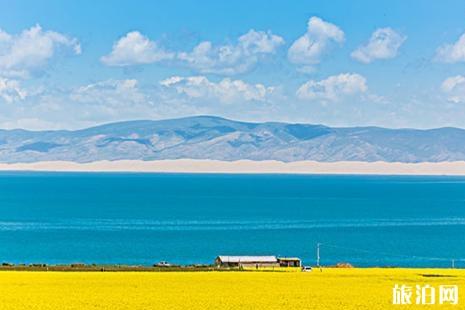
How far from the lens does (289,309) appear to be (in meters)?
32.8

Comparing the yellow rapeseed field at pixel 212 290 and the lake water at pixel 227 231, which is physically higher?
the lake water at pixel 227 231

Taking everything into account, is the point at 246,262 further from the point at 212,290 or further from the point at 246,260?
the point at 212,290

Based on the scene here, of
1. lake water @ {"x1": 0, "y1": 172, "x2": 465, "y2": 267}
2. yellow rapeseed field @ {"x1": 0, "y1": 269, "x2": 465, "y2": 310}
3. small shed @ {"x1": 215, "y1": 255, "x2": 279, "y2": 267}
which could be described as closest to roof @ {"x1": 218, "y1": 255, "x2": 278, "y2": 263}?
small shed @ {"x1": 215, "y1": 255, "x2": 279, "y2": 267}

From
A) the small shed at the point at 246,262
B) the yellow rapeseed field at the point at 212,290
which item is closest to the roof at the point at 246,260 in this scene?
the small shed at the point at 246,262

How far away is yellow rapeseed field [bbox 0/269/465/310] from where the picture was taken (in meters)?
33.8

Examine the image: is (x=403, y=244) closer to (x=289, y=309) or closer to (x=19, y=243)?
(x=19, y=243)

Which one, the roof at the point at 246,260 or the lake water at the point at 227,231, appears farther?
the lake water at the point at 227,231

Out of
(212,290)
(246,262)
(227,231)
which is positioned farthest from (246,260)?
(227,231)

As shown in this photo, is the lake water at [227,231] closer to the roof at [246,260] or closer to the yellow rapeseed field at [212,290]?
the roof at [246,260]

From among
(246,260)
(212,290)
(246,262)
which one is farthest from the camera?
(246,260)

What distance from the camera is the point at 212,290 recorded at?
3909 cm

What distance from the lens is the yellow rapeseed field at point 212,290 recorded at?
3375cm

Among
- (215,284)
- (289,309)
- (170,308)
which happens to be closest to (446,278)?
(215,284)

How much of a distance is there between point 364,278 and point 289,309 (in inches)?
588
